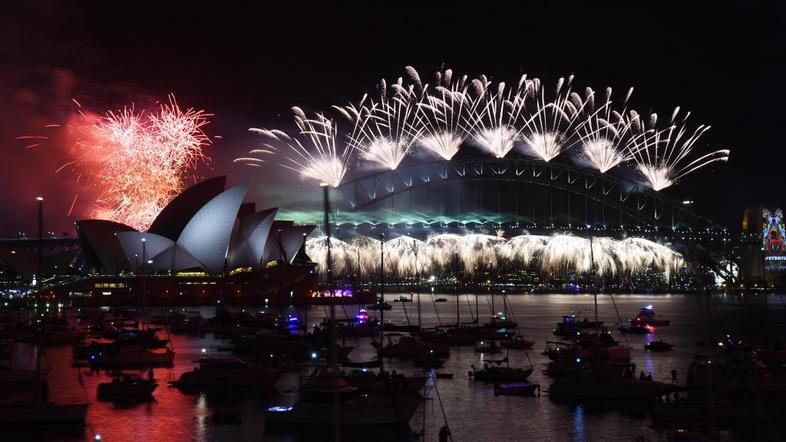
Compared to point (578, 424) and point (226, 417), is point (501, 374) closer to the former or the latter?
point (578, 424)

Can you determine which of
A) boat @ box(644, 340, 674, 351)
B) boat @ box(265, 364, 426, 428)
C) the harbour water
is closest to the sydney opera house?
the harbour water

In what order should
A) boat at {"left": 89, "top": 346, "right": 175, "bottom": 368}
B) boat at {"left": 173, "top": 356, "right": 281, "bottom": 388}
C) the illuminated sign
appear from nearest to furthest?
1. boat at {"left": 173, "top": 356, "right": 281, "bottom": 388}
2. boat at {"left": 89, "top": 346, "right": 175, "bottom": 368}
3. the illuminated sign

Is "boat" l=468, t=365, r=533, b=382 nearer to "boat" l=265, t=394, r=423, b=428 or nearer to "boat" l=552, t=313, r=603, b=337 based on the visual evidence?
"boat" l=265, t=394, r=423, b=428


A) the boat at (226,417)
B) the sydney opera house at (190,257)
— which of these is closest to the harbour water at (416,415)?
the boat at (226,417)

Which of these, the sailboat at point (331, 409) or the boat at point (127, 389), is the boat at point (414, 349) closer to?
the boat at point (127, 389)

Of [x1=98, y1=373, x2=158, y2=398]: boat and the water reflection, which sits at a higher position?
[x1=98, y1=373, x2=158, y2=398]: boat

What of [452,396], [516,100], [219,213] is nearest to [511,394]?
[452,396]

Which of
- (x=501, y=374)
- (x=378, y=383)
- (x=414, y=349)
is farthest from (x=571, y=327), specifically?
(x=378, y=383)

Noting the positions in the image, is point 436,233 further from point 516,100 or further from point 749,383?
point 749,383
